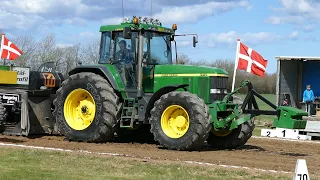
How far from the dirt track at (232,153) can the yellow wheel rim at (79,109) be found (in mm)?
533

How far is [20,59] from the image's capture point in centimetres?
2934

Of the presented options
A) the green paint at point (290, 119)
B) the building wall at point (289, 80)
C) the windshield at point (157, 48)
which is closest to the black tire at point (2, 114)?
the windshield at point (157, 48)

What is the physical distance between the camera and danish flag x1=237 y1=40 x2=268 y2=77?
1967cm

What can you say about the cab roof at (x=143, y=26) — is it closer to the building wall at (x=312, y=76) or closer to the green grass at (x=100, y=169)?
the green grass at (x=100, y=169)

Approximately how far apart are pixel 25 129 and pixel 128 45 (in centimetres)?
314

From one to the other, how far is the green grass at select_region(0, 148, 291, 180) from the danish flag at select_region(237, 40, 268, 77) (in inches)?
352

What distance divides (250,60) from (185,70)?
6437 mm

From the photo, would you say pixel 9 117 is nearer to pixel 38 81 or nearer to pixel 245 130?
pixel 38 81

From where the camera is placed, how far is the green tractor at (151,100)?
13250 millimetres

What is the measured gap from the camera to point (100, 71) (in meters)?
14.9

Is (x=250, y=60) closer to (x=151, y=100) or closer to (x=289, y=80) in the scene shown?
(x=289, y=80)

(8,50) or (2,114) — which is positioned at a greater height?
(8,50)

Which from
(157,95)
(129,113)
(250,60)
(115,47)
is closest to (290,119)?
(157,95)

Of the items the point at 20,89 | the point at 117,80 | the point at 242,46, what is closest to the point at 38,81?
the point at 20,89
